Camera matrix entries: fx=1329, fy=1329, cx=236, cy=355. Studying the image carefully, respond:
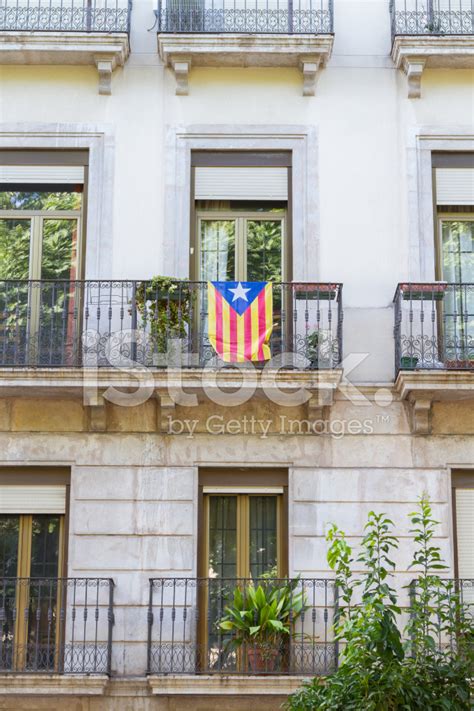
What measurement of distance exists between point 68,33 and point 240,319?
4.34m

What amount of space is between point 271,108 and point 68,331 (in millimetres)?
3926

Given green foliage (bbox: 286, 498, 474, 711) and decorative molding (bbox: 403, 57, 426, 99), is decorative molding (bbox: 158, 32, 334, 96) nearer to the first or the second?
decorative molding (bbox: 403, 57, 426, 99)

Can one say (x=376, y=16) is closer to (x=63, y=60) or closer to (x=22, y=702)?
(x=63, y=60)

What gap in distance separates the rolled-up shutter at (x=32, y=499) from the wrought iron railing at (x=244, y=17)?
6089mm

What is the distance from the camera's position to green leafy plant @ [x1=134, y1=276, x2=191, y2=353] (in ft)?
52.3

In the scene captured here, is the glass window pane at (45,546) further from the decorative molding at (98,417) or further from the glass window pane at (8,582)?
the decorative molding at (98,417)

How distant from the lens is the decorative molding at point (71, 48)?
55.2 feet

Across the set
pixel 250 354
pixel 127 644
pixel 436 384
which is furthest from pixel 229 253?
pixel 127 644

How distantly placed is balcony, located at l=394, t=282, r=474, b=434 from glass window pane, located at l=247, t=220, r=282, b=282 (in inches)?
65.8

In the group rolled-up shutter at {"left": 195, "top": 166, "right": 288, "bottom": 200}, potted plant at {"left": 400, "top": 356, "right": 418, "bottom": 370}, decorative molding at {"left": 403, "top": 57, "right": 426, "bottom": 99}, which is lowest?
potted plant at {"left": 400, "top": 356, "right": 418, "bottom": 370}

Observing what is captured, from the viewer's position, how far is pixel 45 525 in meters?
15.9

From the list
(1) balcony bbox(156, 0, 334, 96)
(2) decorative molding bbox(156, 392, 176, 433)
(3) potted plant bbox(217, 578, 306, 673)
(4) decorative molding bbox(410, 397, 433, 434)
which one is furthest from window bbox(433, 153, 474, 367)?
(3) potted plant bbox(217, 578, 306, 673)

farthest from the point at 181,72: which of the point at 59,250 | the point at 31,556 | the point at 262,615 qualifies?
the point at 262,615

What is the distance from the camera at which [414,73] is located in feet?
55.7
